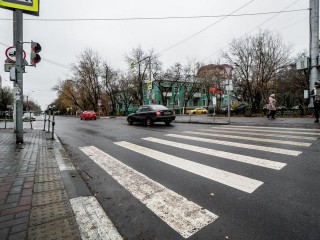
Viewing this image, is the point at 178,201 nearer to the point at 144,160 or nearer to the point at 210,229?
the point at 210,229

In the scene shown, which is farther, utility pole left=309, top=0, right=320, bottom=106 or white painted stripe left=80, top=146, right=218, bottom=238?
utility pole left=309, top=0, right=320, bottom=106

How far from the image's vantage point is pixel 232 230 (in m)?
2.32

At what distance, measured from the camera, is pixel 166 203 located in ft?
9.99

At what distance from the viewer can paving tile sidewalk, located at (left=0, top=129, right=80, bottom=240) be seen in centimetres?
230

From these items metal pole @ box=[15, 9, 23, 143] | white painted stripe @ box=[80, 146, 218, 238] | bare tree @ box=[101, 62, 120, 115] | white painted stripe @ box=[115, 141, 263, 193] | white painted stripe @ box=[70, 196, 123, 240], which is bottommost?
white painted stripe @ box=[70, 196, 123, 240]

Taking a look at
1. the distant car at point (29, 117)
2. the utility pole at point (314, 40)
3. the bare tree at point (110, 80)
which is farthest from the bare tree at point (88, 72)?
the utility pole at point (314, 40)

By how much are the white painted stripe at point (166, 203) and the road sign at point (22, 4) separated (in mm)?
6496

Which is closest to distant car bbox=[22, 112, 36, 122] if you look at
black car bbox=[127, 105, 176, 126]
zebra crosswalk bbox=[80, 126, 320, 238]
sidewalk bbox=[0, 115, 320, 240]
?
black car bbox=[127, 105, 176, 126]

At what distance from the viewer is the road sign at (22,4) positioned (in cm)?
706

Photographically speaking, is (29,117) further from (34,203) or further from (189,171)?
(189,171)

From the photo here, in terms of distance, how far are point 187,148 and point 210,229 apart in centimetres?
415

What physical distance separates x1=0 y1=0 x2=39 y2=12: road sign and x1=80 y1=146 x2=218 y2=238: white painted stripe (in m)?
6.50

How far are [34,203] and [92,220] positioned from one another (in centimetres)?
95

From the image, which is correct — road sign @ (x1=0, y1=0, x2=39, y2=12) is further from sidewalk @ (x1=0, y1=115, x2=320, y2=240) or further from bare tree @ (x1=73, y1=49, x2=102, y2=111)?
bare tree @ (x1=73, y1=49, x2=102, y2=111)
